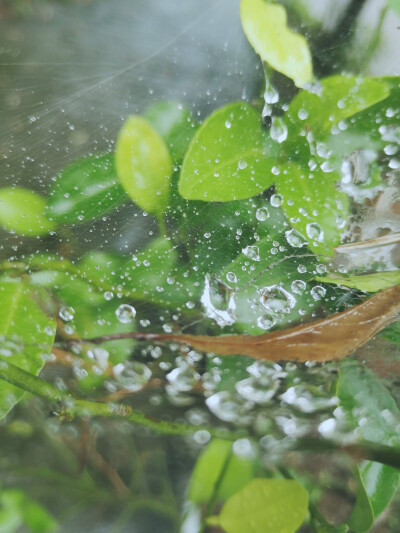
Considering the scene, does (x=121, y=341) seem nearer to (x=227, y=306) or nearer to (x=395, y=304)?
(x=227, y=306)

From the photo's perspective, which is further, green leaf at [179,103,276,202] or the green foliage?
the green foliage

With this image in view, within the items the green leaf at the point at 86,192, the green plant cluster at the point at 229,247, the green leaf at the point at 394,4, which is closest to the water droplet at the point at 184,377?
the green plant cluster at the point at 229,247

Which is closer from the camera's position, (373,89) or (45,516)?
(373,89)

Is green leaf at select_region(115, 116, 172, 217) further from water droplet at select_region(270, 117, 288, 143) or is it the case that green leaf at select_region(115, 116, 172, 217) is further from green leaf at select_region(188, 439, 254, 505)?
green leaf at select_region(188, 439, 254, 505)

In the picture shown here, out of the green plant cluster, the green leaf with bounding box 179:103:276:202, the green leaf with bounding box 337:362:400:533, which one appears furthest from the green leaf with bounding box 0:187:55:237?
the green leaf with bounding box 337:362:400:533

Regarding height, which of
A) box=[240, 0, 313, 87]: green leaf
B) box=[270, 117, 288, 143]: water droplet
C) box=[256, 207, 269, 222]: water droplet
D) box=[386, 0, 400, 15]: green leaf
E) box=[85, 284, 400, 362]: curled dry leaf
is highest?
box=[386, 0, 400, 15]: green leaf

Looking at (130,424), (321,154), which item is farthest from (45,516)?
(321,154)

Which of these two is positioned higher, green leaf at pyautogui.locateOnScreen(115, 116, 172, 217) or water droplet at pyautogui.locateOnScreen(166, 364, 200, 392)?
green leaf at pyautogui.locateOnScreen(115, 116, 172, 217)
